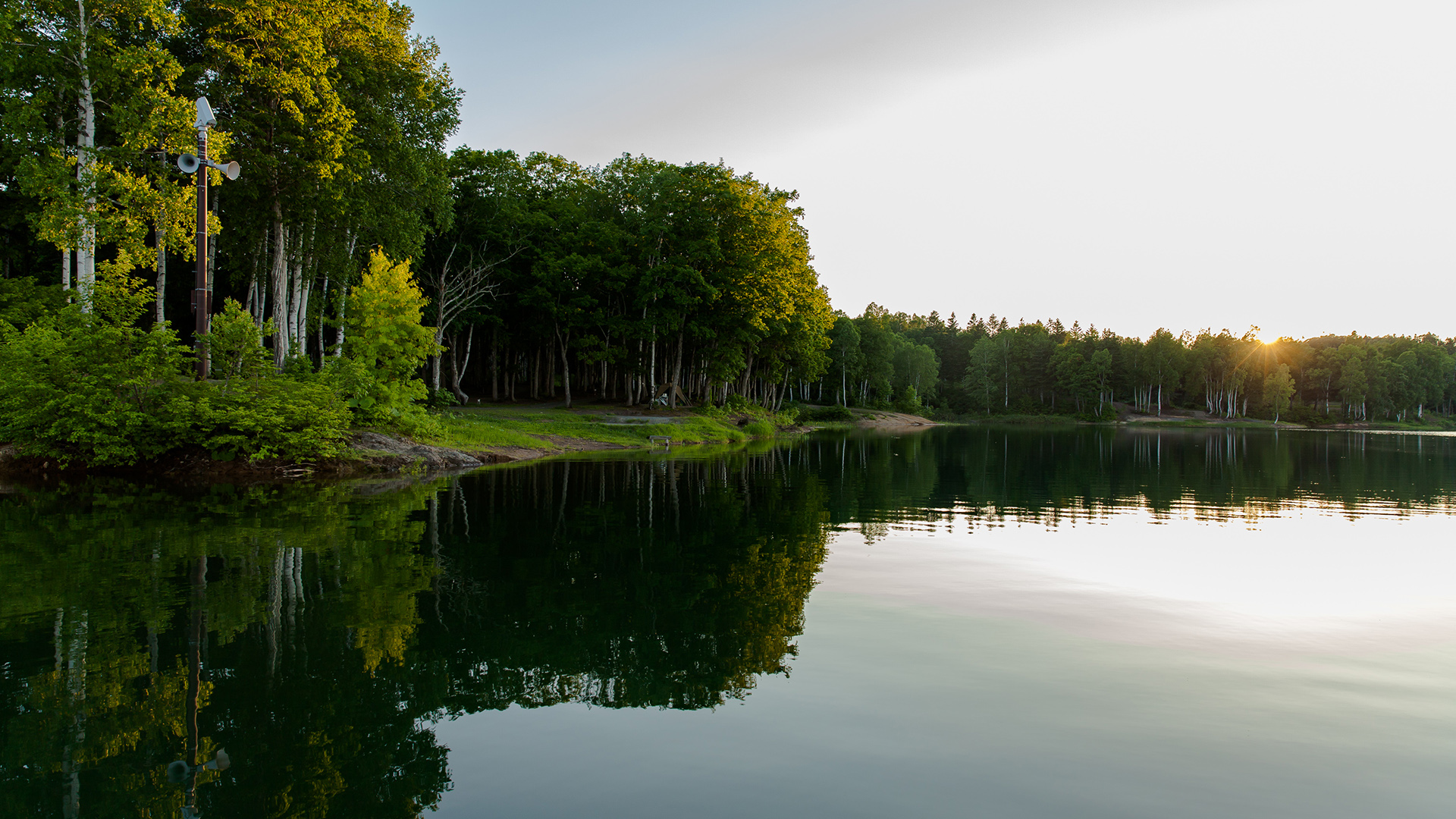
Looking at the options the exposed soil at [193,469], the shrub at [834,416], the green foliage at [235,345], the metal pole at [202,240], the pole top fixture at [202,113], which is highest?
the pole top fixture at [202,113]

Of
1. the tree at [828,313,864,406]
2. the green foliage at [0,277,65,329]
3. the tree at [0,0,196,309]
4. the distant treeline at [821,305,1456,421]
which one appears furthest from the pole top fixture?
the distant treeline at [821,305,1456,421]

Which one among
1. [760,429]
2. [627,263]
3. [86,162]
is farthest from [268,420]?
[760,429]

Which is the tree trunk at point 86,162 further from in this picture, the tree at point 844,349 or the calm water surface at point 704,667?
the tree at point 844,349

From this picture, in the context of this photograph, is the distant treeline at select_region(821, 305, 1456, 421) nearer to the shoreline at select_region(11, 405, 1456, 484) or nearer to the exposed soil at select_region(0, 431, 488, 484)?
the shoreline at select_region(11, 405, 1456, 484)

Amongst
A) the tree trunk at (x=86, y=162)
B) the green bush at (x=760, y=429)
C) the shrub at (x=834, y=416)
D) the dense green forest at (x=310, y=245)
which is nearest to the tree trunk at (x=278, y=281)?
the dense green forest at (x=310, y=245)

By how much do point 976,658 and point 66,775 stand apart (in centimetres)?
642

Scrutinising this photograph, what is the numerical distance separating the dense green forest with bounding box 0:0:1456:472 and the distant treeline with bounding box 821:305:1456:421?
44.3 metres

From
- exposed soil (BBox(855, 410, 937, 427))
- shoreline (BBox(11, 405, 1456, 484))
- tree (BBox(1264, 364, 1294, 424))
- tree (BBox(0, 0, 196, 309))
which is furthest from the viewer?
tree (BBox(1264, 364, 1294, 424))

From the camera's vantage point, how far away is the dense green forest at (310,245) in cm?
1931

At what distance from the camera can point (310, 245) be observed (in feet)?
95.9

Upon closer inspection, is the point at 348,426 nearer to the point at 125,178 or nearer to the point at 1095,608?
the point at 125,178

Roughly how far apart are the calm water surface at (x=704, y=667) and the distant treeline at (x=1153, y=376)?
283ft

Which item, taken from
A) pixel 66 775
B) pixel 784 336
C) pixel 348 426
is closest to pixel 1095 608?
pixel 66 775

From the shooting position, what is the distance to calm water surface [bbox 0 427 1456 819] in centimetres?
481
